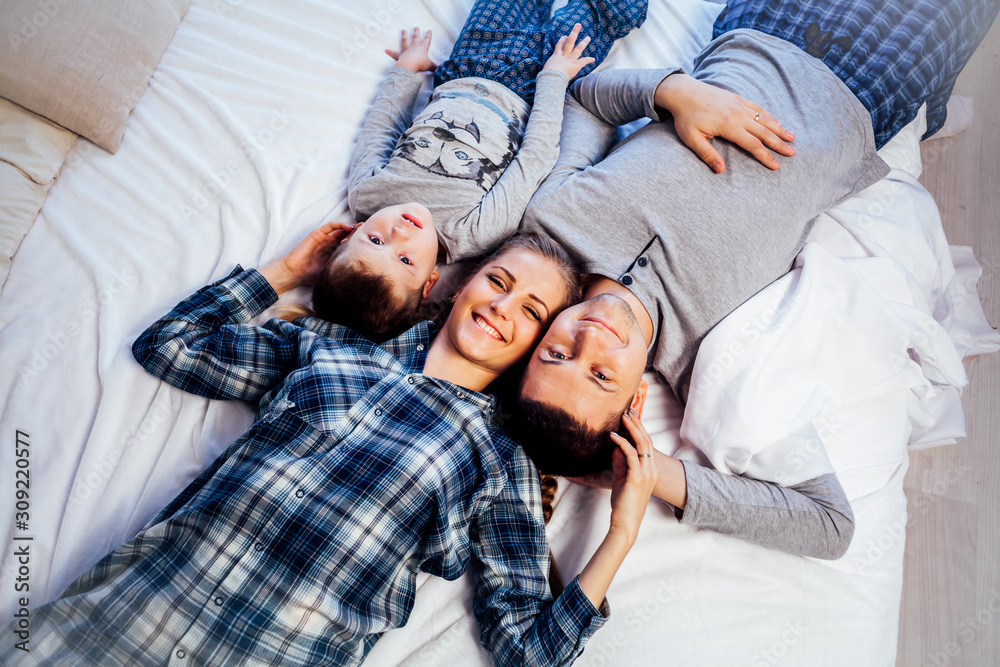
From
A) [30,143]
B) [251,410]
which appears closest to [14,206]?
[30,143]

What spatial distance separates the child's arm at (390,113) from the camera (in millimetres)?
1477

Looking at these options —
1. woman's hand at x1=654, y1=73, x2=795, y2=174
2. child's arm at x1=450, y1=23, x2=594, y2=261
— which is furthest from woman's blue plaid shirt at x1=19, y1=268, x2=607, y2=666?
woman's hand at x1=654, y1=73, x2=795, y2=174

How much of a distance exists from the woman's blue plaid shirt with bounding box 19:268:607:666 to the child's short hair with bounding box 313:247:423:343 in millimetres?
66

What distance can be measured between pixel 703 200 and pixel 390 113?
0.80 meters

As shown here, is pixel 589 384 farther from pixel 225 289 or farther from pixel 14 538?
pixel 14 538

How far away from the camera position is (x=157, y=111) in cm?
157

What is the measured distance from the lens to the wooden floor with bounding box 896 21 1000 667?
1.39 meters

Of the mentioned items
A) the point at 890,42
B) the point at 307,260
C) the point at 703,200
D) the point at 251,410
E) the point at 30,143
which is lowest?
the point at 251,410

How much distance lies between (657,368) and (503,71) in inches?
34.1

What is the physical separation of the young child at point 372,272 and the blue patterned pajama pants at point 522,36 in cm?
52

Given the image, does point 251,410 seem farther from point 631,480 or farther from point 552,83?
point 552,83

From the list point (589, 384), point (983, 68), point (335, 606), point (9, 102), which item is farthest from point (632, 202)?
point (983, 68)

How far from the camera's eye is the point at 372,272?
123 cm

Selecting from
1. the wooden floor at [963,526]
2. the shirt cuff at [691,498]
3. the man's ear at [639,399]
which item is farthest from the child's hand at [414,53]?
the wooden floor at [963,526]
